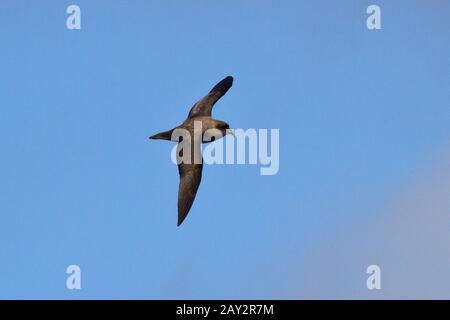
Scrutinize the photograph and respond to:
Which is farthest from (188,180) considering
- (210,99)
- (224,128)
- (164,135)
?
(210,99)

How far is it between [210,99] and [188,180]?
4.92 metres

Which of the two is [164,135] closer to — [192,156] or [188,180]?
[192,156]

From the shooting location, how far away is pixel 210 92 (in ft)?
138

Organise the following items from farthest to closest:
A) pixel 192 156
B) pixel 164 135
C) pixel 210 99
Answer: pixel 210 99
pixel 164 135
pixel 192 156

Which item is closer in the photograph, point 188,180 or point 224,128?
point 188,180

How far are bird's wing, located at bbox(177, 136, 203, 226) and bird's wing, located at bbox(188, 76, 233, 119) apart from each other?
271 cm

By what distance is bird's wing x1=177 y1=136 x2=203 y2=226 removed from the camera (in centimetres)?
3712

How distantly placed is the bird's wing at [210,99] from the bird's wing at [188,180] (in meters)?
2.71

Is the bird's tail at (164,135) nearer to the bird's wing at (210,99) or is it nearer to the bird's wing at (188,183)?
the bird's wing at (188,183)

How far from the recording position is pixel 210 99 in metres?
41.5
